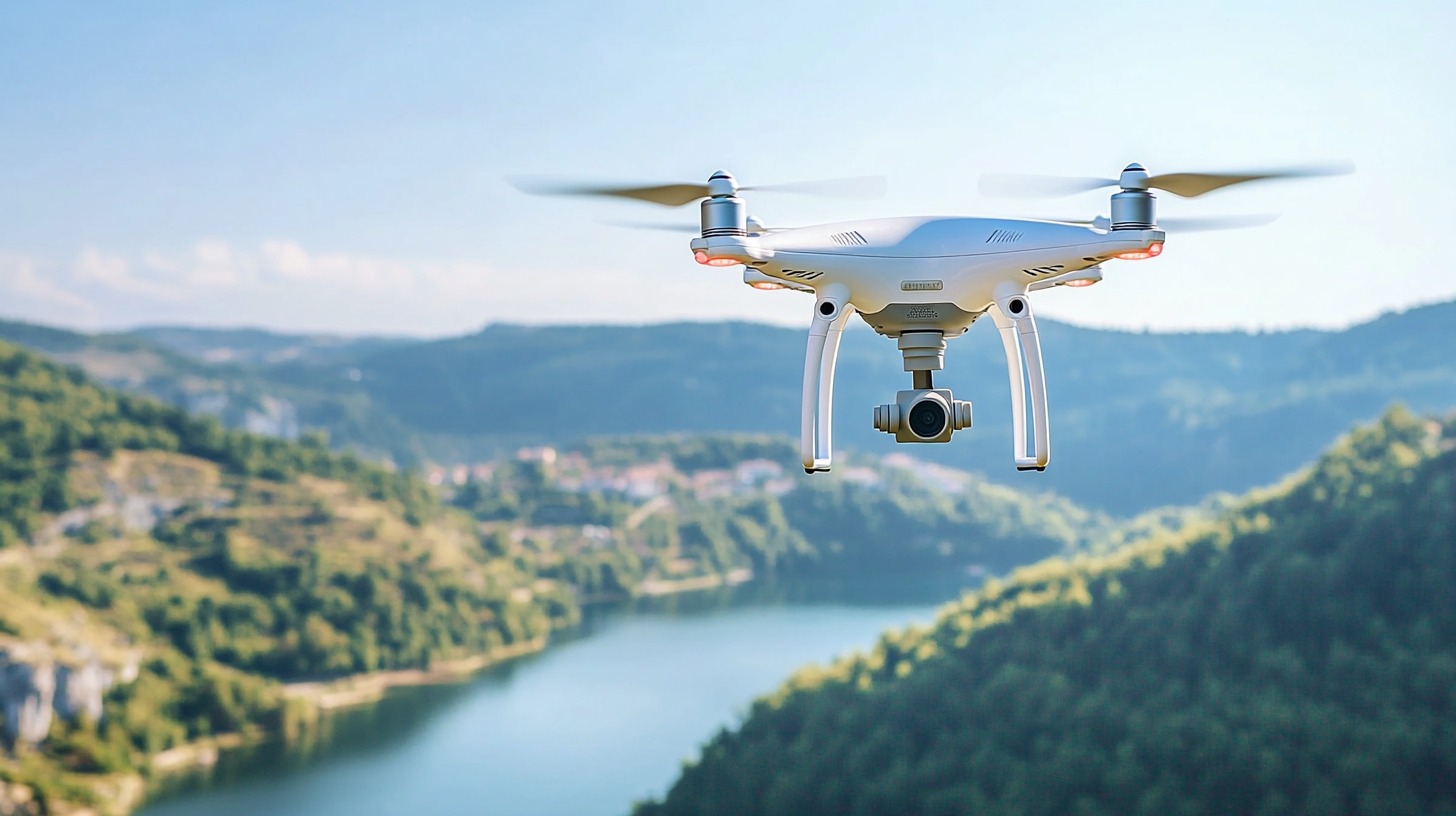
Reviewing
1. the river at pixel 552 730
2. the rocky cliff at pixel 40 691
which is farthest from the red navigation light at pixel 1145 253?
the rocky cliff at pixel 40 691

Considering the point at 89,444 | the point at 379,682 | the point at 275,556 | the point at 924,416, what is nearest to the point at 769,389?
the point at 89,444

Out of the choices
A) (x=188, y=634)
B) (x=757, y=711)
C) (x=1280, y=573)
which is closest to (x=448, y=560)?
(x=188, y=634)

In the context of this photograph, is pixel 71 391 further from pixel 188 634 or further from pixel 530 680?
pixel 530 680

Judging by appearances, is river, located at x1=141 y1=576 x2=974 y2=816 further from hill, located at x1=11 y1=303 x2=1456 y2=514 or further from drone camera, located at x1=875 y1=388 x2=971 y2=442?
drone camera, located at x1=875 y1=388 x2=971 y2=442

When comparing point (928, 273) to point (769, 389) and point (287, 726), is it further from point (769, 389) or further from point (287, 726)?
point (769, 389)

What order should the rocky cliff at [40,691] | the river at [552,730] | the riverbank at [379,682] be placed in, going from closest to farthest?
the river at [552,730]
the rocky cliff at [40,691]
the riverbank at [379,682]

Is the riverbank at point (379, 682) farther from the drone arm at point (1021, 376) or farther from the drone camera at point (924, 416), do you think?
the drone arm at point (1021, 376)
